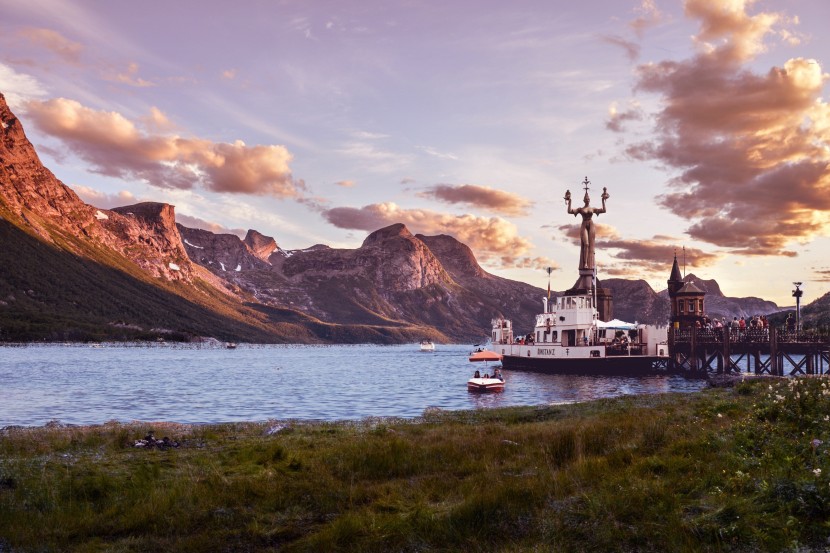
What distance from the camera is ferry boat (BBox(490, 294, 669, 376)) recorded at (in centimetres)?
9512

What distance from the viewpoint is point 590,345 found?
317 ft

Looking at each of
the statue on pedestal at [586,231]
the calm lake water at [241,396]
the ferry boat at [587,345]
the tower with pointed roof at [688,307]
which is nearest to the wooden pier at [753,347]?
the ferry boat at [587,345]

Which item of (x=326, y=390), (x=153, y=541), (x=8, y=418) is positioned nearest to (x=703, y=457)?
(x=153, y=541)

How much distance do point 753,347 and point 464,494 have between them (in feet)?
279

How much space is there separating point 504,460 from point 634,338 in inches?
3537

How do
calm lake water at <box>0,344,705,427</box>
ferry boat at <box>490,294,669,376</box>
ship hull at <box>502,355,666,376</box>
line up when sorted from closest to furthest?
1. calm lake water at <box>0,344,705,427</box>
2. ship hull at <box>502,355,666,376</box>
3. ferry boat at <box>490,294,669,376</box>

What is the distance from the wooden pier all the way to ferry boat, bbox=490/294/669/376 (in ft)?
10.00

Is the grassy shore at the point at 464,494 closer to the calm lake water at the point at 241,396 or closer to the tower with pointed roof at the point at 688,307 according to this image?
the calm lake water at the point at 241,396

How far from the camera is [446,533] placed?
34.0ft

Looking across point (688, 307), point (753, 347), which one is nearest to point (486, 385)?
point (753, 347)

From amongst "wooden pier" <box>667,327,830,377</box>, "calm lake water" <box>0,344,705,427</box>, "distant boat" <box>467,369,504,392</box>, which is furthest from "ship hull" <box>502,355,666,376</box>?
"distant boat" <box>467,369,504,392</box>

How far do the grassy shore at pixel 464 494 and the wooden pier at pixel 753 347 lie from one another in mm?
66279

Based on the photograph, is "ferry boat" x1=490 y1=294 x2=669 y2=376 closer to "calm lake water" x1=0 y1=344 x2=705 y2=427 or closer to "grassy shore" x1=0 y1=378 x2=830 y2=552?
"calm lake water" x1=0 y1=344 x2=705 y2=427

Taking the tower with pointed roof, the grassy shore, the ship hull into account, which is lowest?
the ship hull
